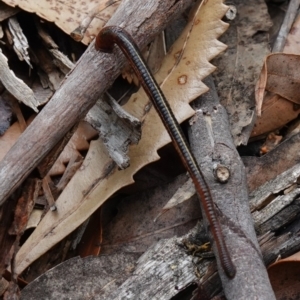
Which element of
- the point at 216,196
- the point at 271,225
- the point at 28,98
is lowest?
the point at 271,225

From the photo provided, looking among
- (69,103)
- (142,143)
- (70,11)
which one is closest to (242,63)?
(142,143)

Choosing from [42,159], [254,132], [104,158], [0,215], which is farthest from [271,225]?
[0,215]

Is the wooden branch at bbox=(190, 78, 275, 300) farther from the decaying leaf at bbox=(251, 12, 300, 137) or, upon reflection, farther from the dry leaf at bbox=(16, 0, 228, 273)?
the decaying leaf at bbox=(251, 12, 300, 137)

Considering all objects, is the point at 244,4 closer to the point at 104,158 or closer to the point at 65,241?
the point at 104,158

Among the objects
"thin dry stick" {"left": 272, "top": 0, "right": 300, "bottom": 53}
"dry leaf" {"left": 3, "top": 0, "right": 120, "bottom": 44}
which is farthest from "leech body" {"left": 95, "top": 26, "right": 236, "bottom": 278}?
"thin dry stick" {"left": 272, "top": 0, "right": 300, "bottom": 53}

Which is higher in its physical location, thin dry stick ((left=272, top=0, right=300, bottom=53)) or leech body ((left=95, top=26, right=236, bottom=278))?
leech body ((left=95, top=26, right=236, bottom=278))

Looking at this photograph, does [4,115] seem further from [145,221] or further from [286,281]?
[286,281]
